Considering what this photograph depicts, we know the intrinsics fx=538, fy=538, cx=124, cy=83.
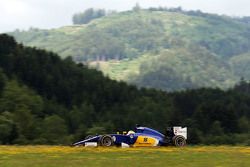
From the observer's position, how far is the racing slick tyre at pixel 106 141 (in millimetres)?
39688

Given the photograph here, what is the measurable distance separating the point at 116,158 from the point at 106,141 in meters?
9.70

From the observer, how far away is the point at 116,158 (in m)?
30.2

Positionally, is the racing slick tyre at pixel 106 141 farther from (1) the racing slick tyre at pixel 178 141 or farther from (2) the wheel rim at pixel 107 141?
(1) the racing slick tyre at pixel 178 141

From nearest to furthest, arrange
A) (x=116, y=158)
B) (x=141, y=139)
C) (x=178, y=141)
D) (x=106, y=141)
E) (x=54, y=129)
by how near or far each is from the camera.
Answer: (x=116, y=158), (x=106, y=141), (x=141, y=139), (x=178, y=141), (x=54, y=129)

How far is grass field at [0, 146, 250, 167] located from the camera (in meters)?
27.2

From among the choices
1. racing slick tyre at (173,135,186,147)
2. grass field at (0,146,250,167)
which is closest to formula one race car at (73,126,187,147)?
racing slick tyre at (173,135,186,147)

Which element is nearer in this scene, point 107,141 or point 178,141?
point 107,141

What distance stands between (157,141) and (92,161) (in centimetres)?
1411

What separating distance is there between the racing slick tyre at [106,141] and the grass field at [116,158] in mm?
4645

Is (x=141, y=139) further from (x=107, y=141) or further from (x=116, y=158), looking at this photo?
(x=116, y=158)

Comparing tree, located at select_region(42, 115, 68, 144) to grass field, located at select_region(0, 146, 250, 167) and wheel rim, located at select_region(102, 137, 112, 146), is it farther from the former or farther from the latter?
grass field, located at select_region(0, 146, 250, 167)

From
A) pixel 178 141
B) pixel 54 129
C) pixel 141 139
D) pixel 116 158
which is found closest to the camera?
A: pixel 116 158

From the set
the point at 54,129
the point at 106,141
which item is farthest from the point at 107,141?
the point at 54,129

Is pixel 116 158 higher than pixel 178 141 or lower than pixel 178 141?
higher
